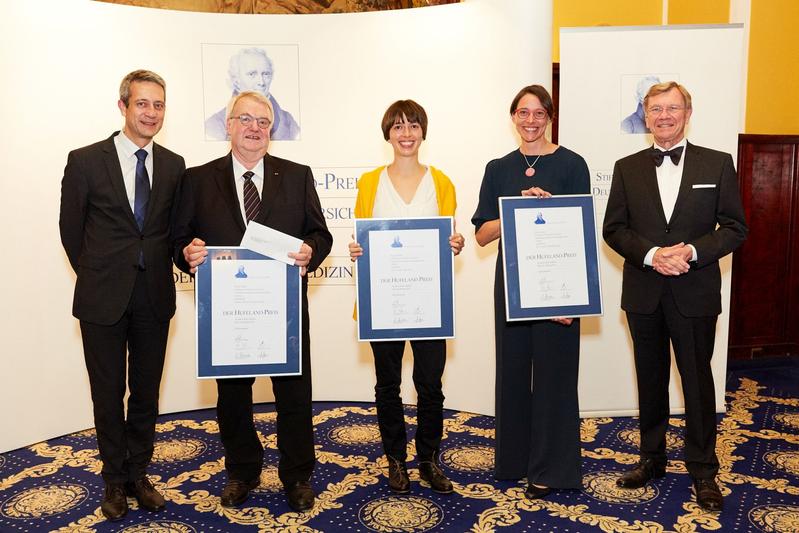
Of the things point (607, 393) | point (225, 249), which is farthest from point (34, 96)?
point (607, 393)

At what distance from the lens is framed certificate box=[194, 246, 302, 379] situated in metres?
2.98

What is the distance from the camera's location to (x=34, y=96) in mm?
4090

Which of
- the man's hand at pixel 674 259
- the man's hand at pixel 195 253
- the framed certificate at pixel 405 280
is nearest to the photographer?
the man's hand at pixel 195 253

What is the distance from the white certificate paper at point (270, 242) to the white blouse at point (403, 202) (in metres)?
0.49

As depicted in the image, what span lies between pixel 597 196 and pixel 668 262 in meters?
1.35

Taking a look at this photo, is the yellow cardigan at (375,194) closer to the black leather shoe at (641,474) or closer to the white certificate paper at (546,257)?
the white certificate paper at (546,257)

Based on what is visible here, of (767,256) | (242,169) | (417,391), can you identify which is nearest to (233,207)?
(242,169)

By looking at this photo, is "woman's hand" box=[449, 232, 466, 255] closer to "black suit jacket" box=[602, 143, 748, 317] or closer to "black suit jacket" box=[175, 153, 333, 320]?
"black suit jacket" box=[175, 153, 333, 320]

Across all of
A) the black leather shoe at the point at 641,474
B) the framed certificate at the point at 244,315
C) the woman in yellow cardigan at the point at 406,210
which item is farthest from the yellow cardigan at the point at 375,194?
the black leather shoe at the point at 641,474

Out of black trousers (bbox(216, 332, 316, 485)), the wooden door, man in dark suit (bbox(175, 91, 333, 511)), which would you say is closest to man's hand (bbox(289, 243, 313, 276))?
man in dark suit (bbox(175, 91, 333, 511))

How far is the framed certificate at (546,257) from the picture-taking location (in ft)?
10.3

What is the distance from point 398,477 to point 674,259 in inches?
65.7

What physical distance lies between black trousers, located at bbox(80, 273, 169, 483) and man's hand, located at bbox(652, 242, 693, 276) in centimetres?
229

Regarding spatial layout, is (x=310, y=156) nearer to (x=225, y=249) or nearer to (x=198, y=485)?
(x=225, y=249)
